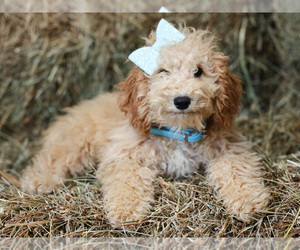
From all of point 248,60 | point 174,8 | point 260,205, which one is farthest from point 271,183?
point 174,8

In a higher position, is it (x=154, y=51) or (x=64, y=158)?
(x=154, y=51)

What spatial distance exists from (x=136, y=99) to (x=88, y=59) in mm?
1635

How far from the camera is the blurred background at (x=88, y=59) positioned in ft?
13.1

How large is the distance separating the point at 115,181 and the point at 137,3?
2.18 metres

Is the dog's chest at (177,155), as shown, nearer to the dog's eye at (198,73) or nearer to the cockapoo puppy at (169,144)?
the cockapoo puppy at (169,144)

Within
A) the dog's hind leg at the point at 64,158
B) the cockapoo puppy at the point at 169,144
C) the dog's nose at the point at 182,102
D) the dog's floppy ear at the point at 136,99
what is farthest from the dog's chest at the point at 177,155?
the dog's hind leg at the point at 64,158

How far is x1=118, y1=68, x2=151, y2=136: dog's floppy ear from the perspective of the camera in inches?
106

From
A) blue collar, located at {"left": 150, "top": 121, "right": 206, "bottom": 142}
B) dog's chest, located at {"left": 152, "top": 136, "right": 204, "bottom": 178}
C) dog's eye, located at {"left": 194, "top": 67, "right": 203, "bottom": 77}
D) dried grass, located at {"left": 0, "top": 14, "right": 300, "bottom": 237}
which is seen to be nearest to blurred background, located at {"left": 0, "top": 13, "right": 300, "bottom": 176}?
dried grass, located at {"left": 0, "top": 14, "right": 300, "bottom": 237}

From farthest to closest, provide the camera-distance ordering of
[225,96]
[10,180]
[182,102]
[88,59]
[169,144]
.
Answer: [88,59]
[10,180]
[169,144]
[225,96]
[182,102]

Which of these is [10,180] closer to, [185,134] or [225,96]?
[185,134]

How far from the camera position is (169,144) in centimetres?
291

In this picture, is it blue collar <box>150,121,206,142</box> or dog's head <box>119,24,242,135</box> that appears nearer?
dog's head <box>119,24,242,135</box>

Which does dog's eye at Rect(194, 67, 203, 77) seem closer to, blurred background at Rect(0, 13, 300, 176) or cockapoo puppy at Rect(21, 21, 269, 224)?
cockapoo puppy at Rect(21, 21, 269, 224)

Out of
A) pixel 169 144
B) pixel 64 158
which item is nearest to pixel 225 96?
pixel 169 144
